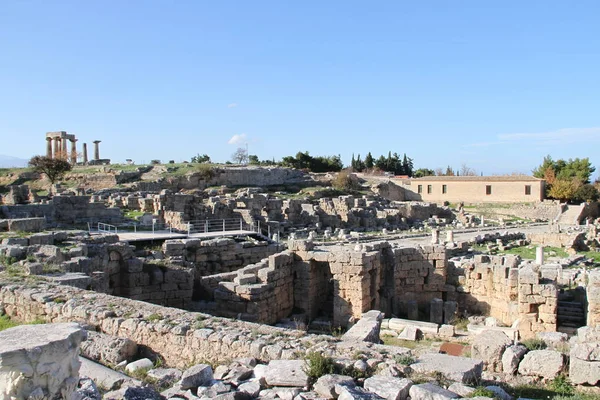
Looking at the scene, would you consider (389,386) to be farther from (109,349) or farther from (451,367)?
(109,349)

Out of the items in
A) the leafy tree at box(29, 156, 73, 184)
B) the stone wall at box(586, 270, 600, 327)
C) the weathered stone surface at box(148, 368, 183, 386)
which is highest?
the leafy tree at box(29, 156, 73, 184)

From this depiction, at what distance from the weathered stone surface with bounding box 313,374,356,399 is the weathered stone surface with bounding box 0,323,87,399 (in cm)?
224

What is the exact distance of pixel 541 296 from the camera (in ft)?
39.3

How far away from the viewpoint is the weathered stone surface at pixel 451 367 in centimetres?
566

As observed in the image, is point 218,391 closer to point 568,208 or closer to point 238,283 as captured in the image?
point 238,283

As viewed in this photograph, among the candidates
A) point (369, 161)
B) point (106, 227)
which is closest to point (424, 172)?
point (369, 161)

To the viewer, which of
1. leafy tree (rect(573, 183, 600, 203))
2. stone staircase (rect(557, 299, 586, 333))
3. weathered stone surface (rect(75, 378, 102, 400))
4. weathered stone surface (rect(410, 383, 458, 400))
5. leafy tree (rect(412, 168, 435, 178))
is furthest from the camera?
leafy tree (rect(412, 168, 435, 178))

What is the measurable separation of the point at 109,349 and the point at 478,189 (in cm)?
5696

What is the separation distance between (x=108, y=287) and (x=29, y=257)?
171 cm

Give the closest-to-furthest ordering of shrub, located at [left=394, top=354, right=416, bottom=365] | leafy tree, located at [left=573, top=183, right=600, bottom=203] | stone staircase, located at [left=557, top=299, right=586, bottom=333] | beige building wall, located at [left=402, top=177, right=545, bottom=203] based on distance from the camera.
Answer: shrub, located at [left=394, top=354, right=416, bottom=365], stone staircase, located at [left=557, top=299, right=586, bottom=333], beige building wall, located at [left=402, top=177, right=545, bottom=203], leafy tree, located at [left=573, top=183, right=600, bottom=203]

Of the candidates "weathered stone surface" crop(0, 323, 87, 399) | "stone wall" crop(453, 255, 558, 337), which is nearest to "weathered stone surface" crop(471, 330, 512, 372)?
"stone wall" crop(453, 255, 558, 337)

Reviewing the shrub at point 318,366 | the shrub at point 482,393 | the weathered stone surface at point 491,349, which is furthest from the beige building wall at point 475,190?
the shrub at point 318,366

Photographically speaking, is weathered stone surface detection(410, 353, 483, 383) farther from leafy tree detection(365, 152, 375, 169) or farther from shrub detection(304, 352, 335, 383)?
leafy tree detection(365, 152, 375, 169)

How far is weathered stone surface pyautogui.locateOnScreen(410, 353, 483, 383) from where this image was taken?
566cm
